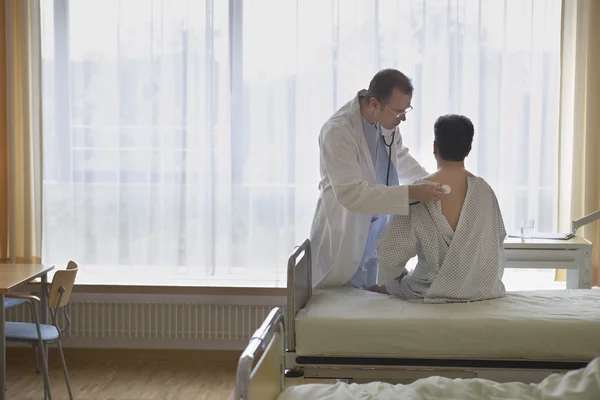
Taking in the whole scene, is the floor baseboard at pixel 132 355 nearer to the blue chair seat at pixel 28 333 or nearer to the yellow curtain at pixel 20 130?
the yellow curtain at pixel 20 130

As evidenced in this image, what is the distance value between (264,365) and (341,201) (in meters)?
0.88

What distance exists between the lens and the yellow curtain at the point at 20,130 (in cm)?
422

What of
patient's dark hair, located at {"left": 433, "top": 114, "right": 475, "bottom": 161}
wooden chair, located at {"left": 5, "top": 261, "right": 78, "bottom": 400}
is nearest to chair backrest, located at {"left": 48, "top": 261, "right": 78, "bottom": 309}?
wooden chair, located at {"left": 5, "top": 261, "right": 78, "bottom": 400}

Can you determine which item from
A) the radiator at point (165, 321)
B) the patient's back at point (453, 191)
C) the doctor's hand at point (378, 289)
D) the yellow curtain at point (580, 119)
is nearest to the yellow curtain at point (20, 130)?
the radiator at point (165, 321)

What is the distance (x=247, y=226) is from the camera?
14.1 feet

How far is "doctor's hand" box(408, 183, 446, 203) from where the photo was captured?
266cm

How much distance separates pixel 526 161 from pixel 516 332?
6.31 ft

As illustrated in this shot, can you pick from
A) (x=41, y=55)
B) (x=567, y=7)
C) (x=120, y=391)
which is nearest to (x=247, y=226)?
(x=120, y=391)

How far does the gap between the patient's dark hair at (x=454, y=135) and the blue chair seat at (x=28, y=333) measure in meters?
1.95

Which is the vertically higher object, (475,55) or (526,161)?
(475,55)

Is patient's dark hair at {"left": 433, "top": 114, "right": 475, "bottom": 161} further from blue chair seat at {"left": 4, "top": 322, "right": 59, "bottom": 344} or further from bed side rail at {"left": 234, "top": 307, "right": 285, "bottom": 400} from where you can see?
blue chair seat at {"left": 4, "top": 322, "right": 59, "bottom": 344}

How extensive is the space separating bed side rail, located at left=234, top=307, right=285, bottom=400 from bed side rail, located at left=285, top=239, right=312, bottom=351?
0.12 m

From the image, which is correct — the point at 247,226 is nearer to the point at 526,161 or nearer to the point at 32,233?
the point at 32,233

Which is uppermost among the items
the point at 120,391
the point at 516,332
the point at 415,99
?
the point at 415,99
